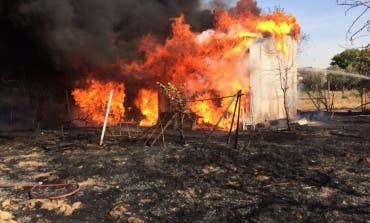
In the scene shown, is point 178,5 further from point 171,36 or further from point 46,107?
point 46,107

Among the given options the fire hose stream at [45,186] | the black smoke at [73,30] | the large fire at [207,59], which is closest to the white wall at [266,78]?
the large fire at [207,59]

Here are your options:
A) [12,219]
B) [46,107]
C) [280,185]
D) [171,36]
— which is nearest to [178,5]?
[171,36]

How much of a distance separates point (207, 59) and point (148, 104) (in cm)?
474

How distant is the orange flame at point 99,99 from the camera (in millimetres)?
22219

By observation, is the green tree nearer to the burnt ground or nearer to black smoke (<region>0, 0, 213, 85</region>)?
black smoke (<region>0, 0, 213, 85</region>)

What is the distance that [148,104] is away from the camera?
912 inches

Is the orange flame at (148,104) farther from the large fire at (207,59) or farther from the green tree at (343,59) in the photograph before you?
the green tree at (343,59)

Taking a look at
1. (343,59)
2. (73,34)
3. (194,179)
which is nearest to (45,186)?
(194,179)

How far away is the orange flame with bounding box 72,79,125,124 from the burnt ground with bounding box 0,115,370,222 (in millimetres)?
6447

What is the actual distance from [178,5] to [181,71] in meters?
5.04

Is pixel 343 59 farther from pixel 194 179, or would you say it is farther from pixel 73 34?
pixel 194 179

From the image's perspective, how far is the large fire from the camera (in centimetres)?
2006

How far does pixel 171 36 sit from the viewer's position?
2197 cm

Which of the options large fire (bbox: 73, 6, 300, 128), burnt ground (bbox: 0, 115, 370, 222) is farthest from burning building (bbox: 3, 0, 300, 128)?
burnt ground (bbox: 0, 115, 370, 222)
